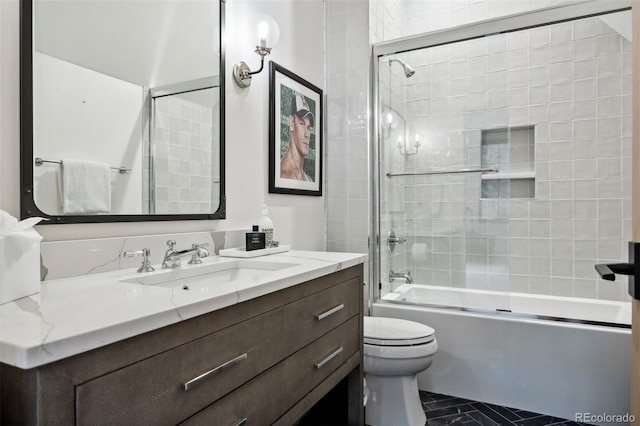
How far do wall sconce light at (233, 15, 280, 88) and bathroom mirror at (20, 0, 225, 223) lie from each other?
4.7 inches

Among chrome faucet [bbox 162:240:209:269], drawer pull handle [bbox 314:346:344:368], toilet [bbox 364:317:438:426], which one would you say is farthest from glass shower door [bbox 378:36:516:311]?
chrome faucet [bbox 162:240:209:269]

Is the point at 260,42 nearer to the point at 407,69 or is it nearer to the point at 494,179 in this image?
the point at 407,69

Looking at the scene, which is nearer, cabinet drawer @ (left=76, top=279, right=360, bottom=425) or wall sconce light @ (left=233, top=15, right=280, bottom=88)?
cabinet drawer @ (left=76, top=279, right=360, bottom=425)

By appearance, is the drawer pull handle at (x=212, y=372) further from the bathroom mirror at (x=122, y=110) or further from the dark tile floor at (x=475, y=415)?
the dark tile floor at (x=475, y=415)

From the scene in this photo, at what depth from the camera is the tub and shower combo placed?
8.08ft

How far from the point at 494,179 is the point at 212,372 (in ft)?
7.70

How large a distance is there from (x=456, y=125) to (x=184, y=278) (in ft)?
7.37

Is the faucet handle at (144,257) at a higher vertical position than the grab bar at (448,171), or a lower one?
lower

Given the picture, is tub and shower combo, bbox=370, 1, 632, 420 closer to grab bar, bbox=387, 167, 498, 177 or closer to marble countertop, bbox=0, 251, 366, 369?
grab bar, bbox=387, 167, 498, 177

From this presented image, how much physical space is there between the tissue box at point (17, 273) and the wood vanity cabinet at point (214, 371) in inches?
10.4

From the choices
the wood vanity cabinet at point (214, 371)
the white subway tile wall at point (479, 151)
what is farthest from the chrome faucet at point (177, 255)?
the white subway tile wall at point (479, 151)

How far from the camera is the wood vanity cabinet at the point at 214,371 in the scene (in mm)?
601

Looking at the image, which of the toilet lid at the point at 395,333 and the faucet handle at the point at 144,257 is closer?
the faucet handle at the point at 144,257

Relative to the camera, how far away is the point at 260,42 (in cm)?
185
